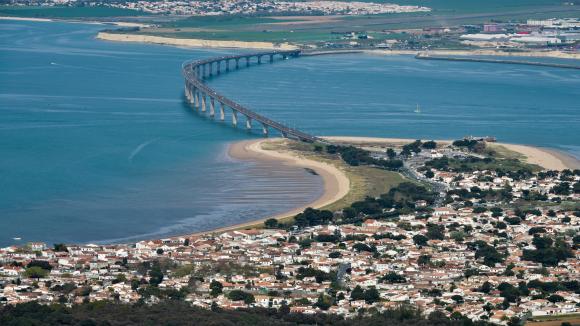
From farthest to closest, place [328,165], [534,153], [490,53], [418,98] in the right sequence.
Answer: [490,53], [418,98], [534,153], [328,165]

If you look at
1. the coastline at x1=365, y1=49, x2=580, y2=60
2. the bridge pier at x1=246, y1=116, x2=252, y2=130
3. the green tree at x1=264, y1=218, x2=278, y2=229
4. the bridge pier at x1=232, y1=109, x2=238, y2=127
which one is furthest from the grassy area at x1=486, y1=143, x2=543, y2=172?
the coastline at x1=365, y1=49, x2=580, y2=60

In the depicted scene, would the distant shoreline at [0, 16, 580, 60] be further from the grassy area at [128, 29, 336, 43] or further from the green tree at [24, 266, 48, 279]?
the green tree at [24, 266, 48, 279]

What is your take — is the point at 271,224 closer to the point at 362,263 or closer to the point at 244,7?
the point at 362,263

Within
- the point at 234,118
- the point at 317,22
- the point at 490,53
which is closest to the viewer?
the point at 234,118

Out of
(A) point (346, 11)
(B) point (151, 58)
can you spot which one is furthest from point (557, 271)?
(A) point (346, 11)

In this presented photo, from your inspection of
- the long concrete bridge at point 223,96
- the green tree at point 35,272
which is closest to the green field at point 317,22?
the long concrete bridge at point 223,96

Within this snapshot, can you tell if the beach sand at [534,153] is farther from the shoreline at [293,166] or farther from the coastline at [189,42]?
the coastline at [189,42]

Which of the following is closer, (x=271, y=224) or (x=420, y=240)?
(x=420, y=240)

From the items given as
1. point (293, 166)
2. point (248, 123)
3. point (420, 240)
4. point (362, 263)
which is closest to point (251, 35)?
point (248, 123)
